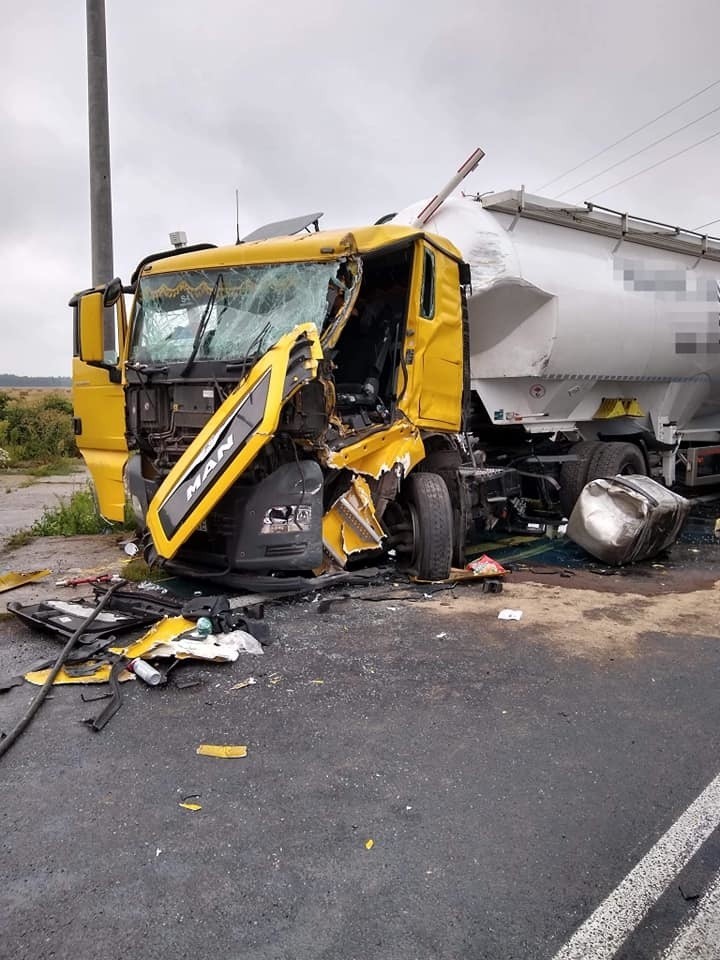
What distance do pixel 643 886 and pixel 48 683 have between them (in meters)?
2.75

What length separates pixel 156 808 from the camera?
2686mm

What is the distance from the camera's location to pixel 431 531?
5.84 metres

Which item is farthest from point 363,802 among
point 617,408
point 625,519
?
point 617,408

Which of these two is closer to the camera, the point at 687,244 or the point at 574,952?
the point at 574,952

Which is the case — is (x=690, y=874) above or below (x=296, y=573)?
below

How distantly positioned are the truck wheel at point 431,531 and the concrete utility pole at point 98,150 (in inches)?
176

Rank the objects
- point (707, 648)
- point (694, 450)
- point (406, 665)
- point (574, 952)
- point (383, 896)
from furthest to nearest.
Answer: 1. point (694, 450)
2. point (707, 648)
3. point (406, 665)
4. point (383, 896)
5. point (574, 952)

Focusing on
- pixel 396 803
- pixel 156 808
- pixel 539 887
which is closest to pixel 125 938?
pixel 156 808

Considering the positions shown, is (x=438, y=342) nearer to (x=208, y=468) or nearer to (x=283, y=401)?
(x=283, y=401)

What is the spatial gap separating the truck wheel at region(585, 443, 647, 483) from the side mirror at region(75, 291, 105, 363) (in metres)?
5.41

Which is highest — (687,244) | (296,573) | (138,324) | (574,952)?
(687,244)

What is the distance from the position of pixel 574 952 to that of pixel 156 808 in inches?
58.9

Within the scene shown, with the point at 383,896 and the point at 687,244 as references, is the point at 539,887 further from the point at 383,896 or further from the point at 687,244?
the point at 687,244

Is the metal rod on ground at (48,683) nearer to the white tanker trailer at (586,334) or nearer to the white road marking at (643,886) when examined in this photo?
the white road marking at (643,886)
